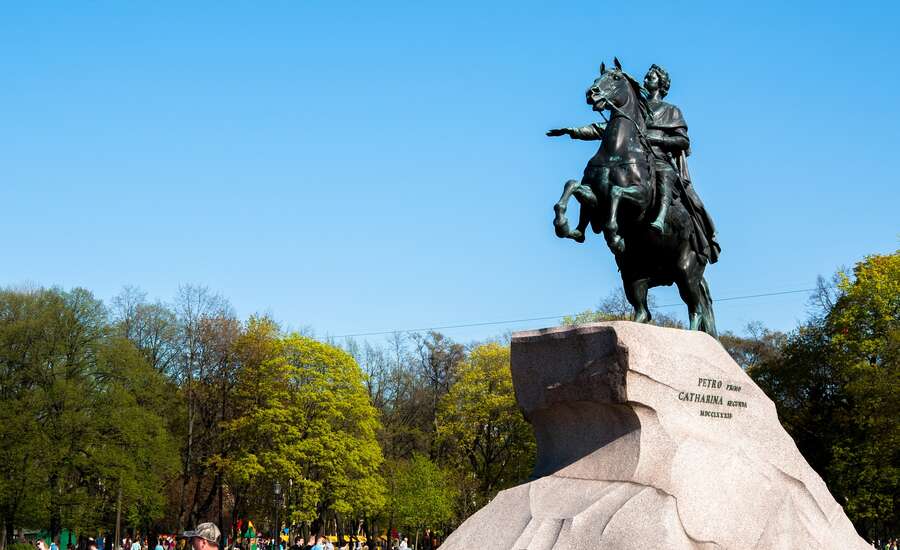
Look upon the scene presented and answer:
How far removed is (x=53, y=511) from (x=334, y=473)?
10636mm

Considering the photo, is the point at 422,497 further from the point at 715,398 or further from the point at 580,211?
the point at 715,398

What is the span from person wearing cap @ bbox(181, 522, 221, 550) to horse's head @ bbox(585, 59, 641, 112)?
851cm

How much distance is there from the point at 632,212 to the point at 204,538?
330 inches

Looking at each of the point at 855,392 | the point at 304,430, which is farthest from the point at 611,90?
the point at 304,430

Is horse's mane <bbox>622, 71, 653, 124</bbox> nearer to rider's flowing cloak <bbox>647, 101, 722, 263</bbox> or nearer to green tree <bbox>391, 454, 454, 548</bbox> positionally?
rider's flowing cloak <bbox>647, 101, 722, 263</bbox>

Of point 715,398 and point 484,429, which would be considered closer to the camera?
point 715,398

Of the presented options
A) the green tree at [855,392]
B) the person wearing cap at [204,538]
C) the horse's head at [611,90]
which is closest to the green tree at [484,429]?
the green tree at [855,392]

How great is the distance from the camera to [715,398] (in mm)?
12055

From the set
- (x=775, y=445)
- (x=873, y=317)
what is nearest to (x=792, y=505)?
(x=775, y=445)

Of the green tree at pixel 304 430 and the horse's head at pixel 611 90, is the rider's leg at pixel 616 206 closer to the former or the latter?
the horse's head at pixel 611 90

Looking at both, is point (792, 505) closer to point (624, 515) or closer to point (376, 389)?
point (624, 515)

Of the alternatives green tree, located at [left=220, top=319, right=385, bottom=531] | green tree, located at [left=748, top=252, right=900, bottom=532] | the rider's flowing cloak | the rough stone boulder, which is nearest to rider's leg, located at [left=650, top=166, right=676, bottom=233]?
the rider's flowing cloak

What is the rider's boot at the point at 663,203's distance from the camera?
13297mm

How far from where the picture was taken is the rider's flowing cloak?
1439 centimetres
